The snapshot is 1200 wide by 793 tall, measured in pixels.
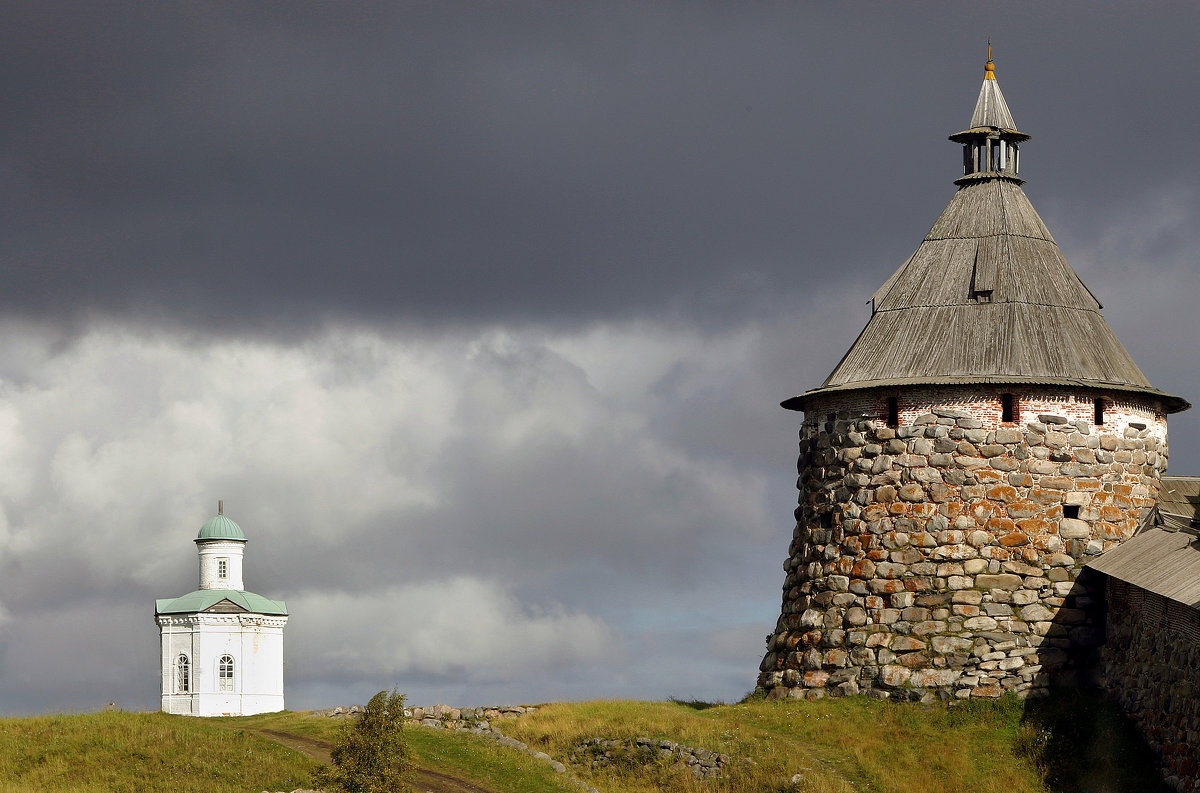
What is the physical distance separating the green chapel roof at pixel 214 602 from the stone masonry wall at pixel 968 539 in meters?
54.9

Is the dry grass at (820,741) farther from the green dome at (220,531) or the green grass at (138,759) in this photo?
the green dome at (220,531)

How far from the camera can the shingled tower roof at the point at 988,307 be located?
107ft

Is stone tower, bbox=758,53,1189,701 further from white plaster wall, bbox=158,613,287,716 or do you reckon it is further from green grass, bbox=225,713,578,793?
white plaster wall, bbox=158,613,287,716

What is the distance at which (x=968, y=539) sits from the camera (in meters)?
31.5

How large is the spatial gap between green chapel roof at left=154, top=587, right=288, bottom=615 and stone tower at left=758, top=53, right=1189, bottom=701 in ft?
176

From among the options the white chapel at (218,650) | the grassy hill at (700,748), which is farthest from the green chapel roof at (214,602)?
the grassy hill at (700,748)

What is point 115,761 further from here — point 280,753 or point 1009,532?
point 1009,532

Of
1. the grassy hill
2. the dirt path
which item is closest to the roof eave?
the grassy hill

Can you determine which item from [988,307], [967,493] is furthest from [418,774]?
[988,307]

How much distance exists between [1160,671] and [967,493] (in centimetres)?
524

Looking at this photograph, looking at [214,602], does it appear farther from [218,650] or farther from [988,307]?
[988,307]

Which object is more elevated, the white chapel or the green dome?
the green dome

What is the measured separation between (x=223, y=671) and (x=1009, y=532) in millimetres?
59037

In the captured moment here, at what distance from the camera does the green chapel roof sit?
82.6 m
